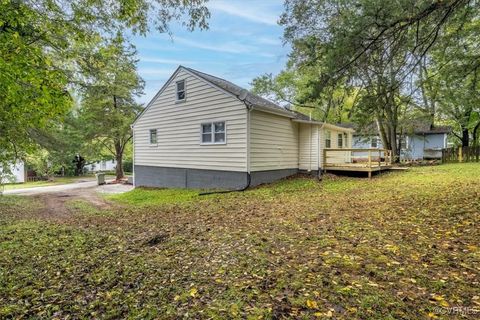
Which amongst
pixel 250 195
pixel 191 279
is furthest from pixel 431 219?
pixel 250 195

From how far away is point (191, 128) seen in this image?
1407 centimetres

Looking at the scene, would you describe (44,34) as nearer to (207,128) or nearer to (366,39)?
(366,39)

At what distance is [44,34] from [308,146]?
1220 centimetres

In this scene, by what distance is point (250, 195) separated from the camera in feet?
34.3

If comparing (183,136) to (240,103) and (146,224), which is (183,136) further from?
(146,224)

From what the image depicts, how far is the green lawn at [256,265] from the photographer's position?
2764 millimetres

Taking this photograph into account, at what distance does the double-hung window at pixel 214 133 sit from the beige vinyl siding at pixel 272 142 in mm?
1507

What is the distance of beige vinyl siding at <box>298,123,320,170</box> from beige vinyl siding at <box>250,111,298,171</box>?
300 millimetres

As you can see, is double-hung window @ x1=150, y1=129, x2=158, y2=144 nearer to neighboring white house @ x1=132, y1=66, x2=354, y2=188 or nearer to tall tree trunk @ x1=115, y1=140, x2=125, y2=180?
neighboring white house @ x1=132, y1=66, x2=354, y2=188

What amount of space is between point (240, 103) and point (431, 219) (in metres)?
8.39

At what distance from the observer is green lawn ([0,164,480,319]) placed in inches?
109

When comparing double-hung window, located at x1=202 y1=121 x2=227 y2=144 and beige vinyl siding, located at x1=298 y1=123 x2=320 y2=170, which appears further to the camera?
beige vinyl siding, located at x1=298 y1=123 x2=320 y2=170

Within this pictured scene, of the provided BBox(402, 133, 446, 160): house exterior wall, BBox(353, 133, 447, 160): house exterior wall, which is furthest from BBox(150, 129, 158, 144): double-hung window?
BBox(402, 133, 446, 160): house exterior wall

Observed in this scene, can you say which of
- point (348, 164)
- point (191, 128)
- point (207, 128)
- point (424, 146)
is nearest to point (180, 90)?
point (191, 128)
